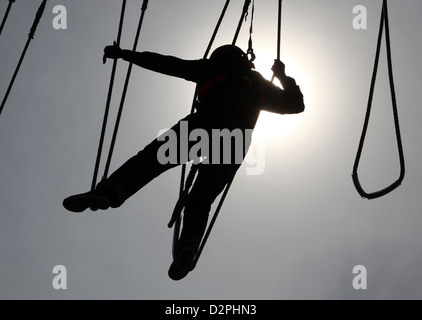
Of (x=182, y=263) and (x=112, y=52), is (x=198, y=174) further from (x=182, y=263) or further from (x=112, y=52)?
(x=112, y=52)

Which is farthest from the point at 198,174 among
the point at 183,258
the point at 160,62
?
the point at 160,62

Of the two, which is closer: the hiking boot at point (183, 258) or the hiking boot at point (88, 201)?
the hiking boot at point (88, 201)

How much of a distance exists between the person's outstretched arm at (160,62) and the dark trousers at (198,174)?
0.45 m

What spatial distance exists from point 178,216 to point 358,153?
46.7 inches

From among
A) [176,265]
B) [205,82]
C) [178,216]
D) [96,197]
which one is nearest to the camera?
[96,197]

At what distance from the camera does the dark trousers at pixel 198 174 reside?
2936mm

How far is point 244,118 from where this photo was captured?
3391mm

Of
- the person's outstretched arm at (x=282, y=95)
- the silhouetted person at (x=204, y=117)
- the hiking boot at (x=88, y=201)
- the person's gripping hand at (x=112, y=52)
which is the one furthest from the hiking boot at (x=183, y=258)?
the person's gripping hand at (x=112, y=52)

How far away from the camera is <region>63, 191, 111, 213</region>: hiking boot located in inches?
109

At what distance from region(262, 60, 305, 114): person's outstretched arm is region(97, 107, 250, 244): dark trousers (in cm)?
43

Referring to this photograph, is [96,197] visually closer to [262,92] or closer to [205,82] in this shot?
[205,82]

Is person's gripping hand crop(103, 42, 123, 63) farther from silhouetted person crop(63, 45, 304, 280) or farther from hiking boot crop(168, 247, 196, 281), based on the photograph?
hiking boot crop(168, 247, 196, 281)

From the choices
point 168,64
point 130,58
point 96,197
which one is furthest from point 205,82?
point 96,197

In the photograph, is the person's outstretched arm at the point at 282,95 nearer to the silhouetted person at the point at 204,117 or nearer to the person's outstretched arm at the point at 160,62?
the silhouetted person at the point at 204,117
